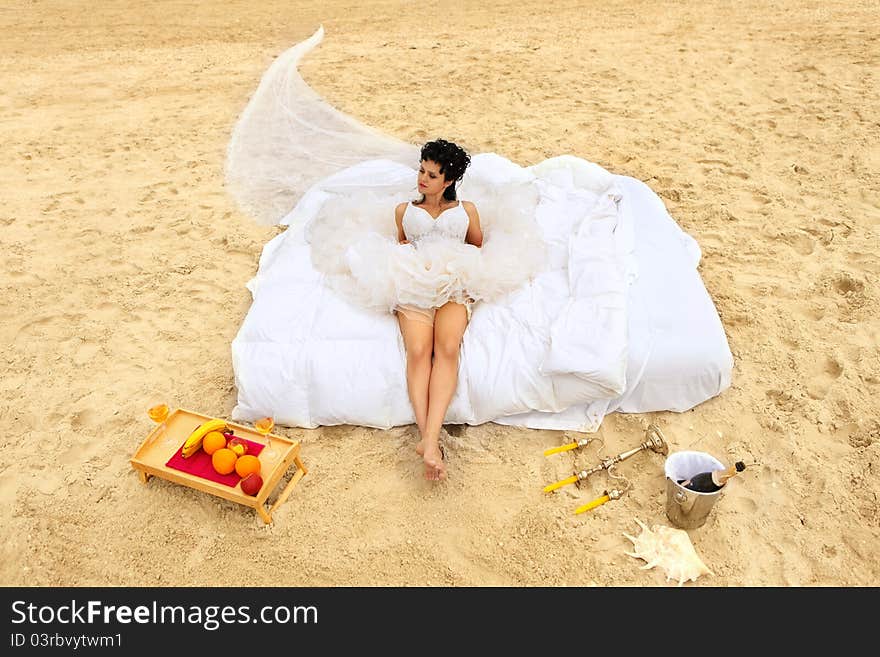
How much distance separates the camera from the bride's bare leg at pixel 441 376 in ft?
9.65

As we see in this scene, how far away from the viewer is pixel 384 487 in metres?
3.04

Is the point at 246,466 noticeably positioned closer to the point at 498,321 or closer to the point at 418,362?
the point at 418,362

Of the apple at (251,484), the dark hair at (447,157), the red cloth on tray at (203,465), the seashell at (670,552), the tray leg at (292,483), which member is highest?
the dark hair at (447,157)

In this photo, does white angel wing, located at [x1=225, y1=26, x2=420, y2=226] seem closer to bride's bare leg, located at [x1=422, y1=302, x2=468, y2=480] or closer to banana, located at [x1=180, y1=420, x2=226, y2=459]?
bride's bare leg, located at [x1=422, y1=302, x2=468, y2=480]

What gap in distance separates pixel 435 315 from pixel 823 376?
7.16ft

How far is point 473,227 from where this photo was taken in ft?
12.1

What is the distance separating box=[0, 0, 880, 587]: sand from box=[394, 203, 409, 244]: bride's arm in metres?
1.15

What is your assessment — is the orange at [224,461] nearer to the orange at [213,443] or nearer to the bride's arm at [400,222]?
the orange at [213,443]

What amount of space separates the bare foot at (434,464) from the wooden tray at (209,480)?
61 cm

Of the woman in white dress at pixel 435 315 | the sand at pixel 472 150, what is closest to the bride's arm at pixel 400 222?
the woman in white dress at pixel 435 315

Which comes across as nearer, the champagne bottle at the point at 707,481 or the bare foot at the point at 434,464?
the champagne bottle at the point at 707,481

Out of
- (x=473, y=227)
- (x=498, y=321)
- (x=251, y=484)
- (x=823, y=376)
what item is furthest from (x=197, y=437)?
(x=823, y=376)

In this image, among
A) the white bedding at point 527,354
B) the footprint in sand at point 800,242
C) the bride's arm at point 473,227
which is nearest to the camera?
the white bedding at point 527,354
